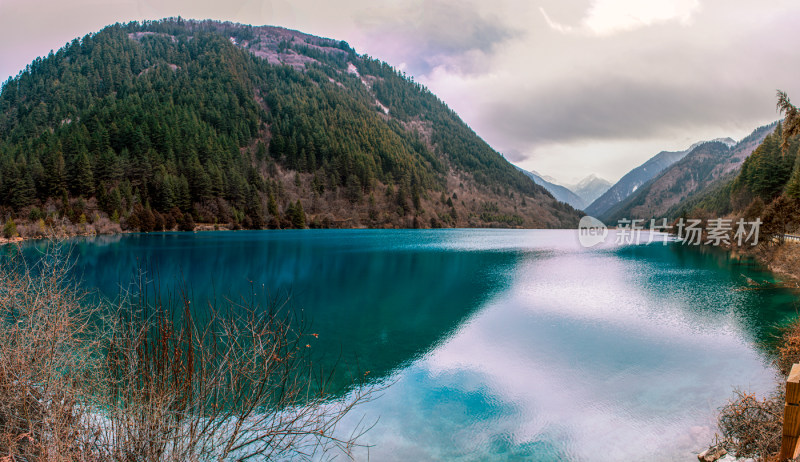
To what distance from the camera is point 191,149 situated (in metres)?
96.9

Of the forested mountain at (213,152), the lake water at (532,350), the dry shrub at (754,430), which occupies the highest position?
the forested mountain at (213,152)

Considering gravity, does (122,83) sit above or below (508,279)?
above

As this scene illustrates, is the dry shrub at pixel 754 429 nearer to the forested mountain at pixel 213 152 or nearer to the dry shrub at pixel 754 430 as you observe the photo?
the dry shrub at pixel 754 430

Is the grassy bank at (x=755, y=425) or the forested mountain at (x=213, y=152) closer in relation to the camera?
the grassy bank at (x=755, y=425)

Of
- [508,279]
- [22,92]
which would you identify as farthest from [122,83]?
[508,279]

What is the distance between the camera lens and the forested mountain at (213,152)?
75500 mm

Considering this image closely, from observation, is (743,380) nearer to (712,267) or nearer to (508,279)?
(508,279)

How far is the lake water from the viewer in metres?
8.19

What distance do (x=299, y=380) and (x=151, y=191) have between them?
289ft

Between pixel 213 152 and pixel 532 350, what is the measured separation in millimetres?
105051

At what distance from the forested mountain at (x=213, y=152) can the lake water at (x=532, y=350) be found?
56724mm
